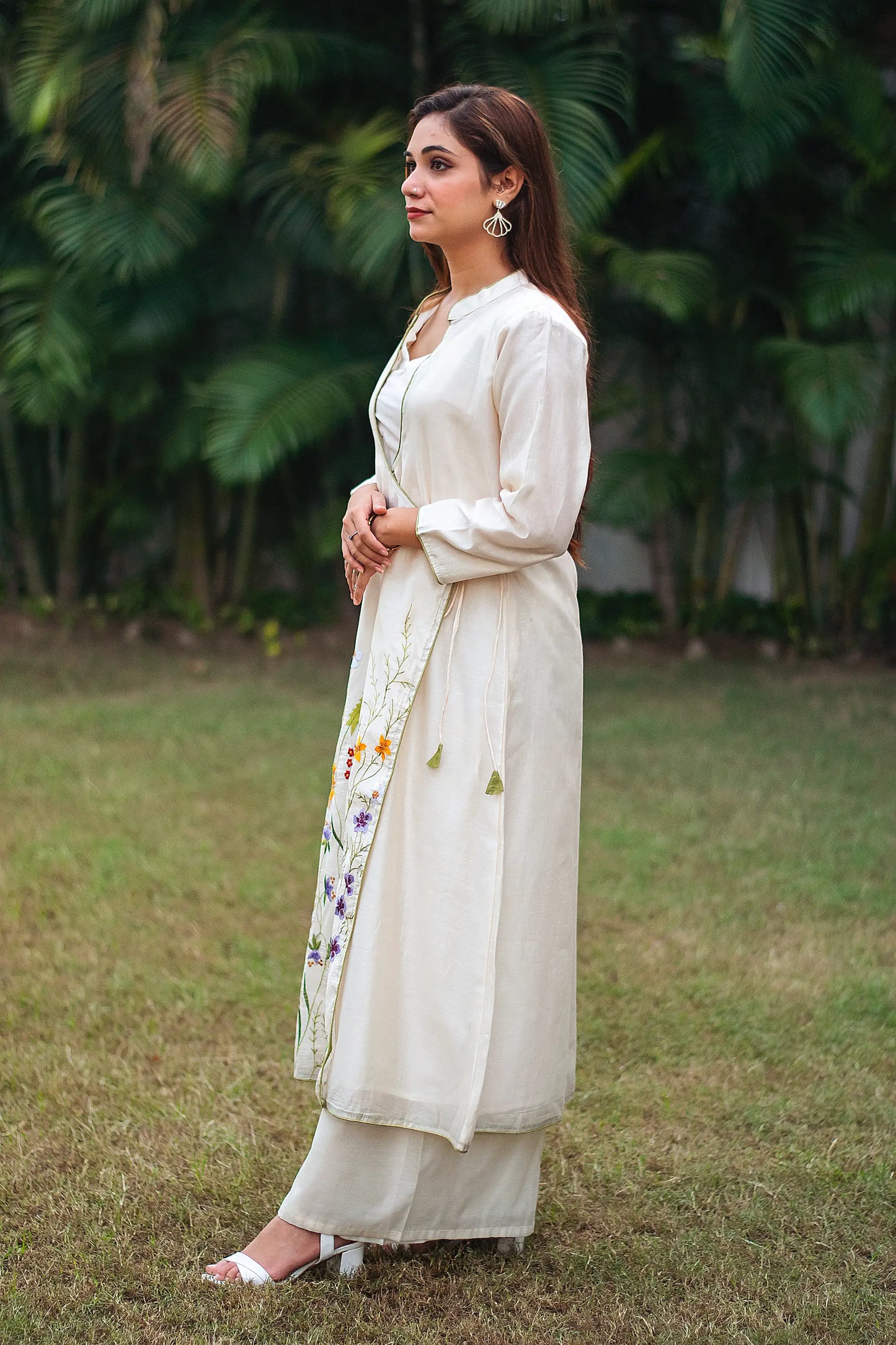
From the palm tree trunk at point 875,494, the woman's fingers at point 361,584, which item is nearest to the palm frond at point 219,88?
the palm tree trunk at point 875,494

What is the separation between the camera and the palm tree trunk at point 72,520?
754cm

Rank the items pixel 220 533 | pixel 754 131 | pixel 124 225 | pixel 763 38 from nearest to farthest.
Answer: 1. pixel 763 38
2. pixel 754 131
3. pixel 124 225
4. pixel 220 533

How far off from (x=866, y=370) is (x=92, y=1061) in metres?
4.76

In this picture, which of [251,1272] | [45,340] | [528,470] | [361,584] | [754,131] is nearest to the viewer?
[528,470]

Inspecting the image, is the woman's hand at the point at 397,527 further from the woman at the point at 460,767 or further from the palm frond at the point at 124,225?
the palm frond at the point at 124,225

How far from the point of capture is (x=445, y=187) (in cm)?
196

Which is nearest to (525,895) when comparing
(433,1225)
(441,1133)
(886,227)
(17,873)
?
(441,1133)

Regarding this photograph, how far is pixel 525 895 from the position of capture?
201 centimetres

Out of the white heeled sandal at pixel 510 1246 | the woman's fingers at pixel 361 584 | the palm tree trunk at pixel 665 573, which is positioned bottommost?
the palm tree trunk at pixel 665 573

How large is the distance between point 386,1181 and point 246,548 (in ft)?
19.5

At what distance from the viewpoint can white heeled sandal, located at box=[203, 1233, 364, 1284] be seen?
6.63ft

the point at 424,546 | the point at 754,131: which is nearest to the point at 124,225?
the point at 754,131

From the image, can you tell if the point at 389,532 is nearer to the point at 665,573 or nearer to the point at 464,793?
the point at 464,793

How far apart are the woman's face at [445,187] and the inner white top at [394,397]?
176 millimetres
